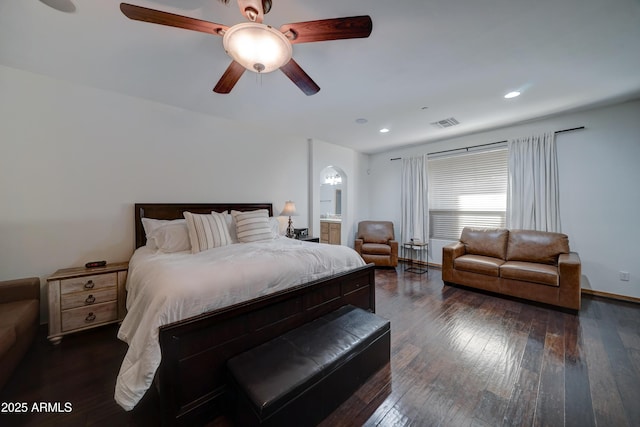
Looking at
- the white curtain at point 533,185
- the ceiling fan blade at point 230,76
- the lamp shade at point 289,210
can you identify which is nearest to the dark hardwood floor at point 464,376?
the white curtain at point 533,185

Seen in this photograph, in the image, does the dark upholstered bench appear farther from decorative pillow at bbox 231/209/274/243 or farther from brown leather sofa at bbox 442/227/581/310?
brown leather sofa at bbox 442/227/581/310

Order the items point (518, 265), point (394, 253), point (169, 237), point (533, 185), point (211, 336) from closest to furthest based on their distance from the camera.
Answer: point (211, 336) < point (169, 237) < point (518, 265) < point (533, 185) < point (394, 253)

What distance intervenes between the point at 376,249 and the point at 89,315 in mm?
4258

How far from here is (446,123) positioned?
371 centimetres

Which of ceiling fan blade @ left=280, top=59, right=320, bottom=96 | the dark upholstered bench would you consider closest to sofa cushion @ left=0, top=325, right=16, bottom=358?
the dark upholstered bench

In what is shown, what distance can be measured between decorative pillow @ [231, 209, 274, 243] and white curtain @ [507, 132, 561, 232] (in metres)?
4.01

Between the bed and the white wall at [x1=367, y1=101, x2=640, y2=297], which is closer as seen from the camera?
the bed

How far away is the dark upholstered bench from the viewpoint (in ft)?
3.92

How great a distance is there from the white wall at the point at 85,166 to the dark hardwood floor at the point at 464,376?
97cm

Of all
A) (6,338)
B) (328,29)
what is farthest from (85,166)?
(328,29)

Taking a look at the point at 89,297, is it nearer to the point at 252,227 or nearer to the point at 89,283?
the point at 89,283

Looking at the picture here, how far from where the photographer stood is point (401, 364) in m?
1.91

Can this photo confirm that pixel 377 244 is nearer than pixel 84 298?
No

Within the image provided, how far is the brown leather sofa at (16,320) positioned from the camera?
1510 millimetres
